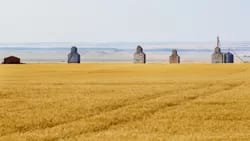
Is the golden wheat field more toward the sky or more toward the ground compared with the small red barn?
more toward the ground

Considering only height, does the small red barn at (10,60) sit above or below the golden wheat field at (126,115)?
above

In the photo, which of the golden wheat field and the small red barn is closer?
the golden wheat field

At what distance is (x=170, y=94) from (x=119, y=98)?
4.39m

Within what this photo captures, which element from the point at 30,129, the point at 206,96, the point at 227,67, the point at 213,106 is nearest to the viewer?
the point at 30,129

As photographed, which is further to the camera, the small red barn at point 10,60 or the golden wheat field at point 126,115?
the small red barn at point 10,60

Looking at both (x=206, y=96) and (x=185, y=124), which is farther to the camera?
(x=206, y=96)

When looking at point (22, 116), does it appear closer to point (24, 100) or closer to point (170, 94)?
point (24, 100)

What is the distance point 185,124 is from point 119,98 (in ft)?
36.2

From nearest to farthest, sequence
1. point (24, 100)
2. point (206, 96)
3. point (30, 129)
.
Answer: point (30, 129) → point (24, 100) → point (206, 96)

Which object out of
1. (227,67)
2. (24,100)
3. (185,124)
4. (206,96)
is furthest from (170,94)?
(227,67)

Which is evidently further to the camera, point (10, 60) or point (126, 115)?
point (10, 60)

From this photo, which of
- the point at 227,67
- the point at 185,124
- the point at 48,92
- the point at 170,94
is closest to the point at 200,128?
the point at 185,124

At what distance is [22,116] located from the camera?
27.2 meters

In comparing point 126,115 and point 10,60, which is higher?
point 10,60
